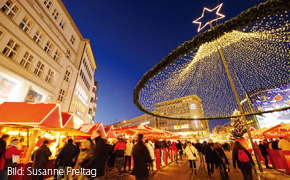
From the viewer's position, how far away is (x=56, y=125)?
559cm

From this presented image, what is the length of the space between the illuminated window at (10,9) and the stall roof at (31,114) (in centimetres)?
1039

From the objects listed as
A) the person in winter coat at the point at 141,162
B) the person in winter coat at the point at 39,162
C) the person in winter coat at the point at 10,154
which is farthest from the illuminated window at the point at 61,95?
the person in winter coat at the point at 141,162

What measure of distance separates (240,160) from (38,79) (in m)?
17.9

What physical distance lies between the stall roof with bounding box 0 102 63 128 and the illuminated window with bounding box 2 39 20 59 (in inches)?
315

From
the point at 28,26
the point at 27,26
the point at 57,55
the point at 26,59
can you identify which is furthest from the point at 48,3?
the point at 26,59

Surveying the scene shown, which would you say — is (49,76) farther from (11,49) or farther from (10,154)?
(10,154)

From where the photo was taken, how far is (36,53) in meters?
13.1

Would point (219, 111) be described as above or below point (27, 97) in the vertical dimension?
below

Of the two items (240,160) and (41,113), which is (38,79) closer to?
(41,113)

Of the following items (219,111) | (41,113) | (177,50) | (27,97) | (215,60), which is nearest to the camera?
(177,50)

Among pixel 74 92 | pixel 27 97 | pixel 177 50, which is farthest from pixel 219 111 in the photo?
pixel 74 92

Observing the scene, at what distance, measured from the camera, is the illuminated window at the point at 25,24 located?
38.8 ft

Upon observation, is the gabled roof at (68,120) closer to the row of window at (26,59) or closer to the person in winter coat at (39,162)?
the person in winter coat at (39,162)

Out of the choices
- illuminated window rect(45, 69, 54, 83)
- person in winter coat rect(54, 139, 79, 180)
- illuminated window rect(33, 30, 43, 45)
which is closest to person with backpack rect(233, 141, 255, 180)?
person in winter coat rect(54, 139, 79, 180)
